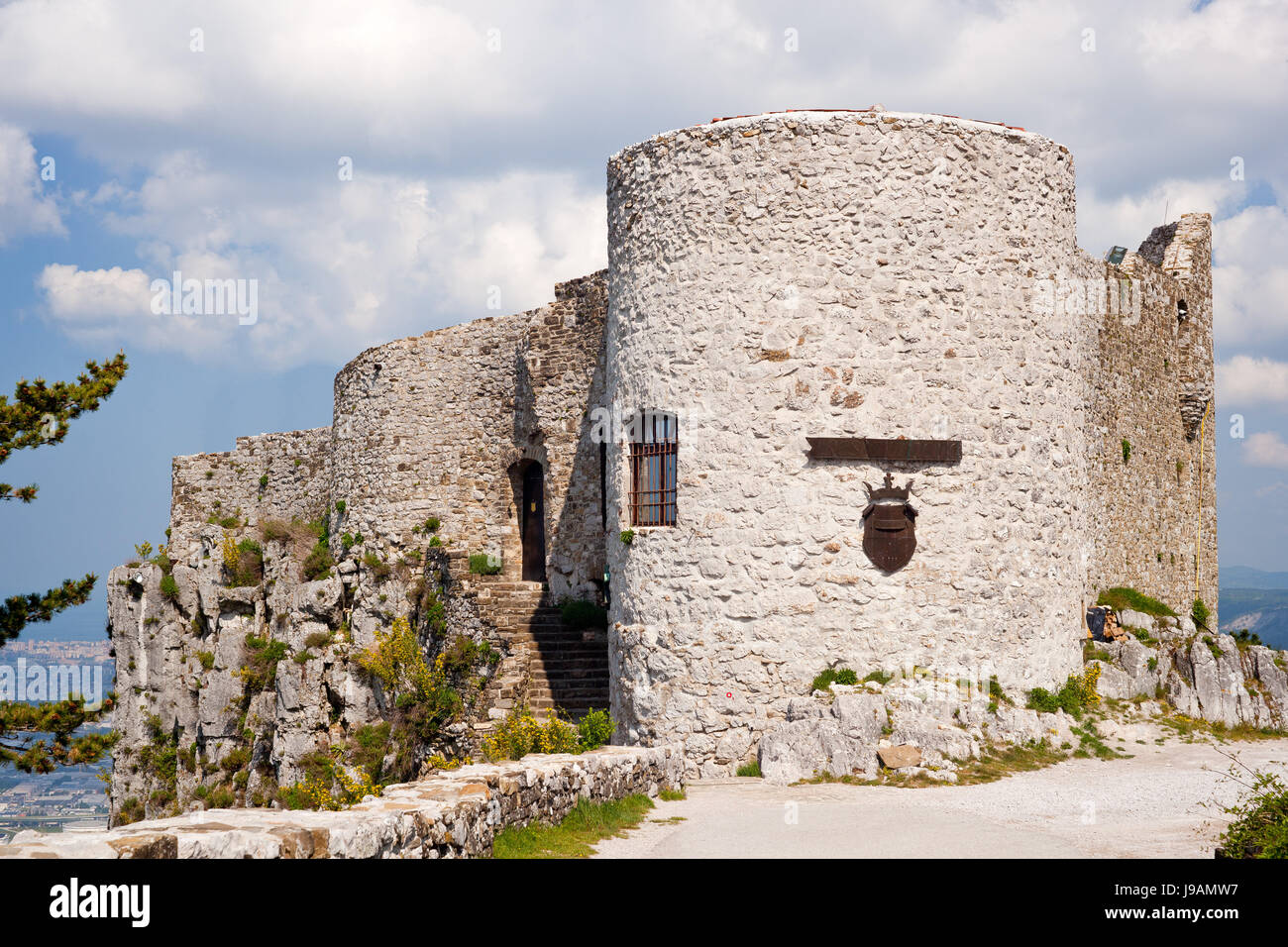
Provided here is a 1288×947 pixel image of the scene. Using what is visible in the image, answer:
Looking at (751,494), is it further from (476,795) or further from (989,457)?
(476,795)

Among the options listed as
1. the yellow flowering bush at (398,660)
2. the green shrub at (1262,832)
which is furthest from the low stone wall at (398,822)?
the yellow flowering bush at (398,660)

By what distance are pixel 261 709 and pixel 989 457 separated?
16.4 meters

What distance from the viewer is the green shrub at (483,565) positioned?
22.2 m

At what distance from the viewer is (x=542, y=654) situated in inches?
761

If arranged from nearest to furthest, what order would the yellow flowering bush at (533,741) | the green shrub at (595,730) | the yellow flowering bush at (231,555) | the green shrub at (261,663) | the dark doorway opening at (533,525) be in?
the yellow flowering bush at (533,741) < the green shrub at (595,730) < the dark doorway opening at (533,525) < the green shrub at (261,663) < the yellow flowering bush at (231,555)

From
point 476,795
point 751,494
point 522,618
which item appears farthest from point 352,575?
point 476,795

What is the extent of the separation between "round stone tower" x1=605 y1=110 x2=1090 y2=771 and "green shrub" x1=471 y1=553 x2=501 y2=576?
7.87 metres

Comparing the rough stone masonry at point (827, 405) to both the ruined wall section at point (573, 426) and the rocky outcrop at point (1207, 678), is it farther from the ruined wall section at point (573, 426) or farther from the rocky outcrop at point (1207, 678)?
the ruined wall section at point (573, 426)

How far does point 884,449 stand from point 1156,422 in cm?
1087

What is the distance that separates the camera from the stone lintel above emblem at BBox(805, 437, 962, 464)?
14.0m

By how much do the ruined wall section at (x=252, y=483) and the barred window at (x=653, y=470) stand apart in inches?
591

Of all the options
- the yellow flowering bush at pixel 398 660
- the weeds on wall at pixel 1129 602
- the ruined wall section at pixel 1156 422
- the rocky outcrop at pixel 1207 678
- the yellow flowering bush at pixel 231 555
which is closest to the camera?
the rocky outcrop at pixel 1207 678

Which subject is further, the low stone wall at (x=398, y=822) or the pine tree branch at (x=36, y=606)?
the pine tree branch at (x=36, y=606)
